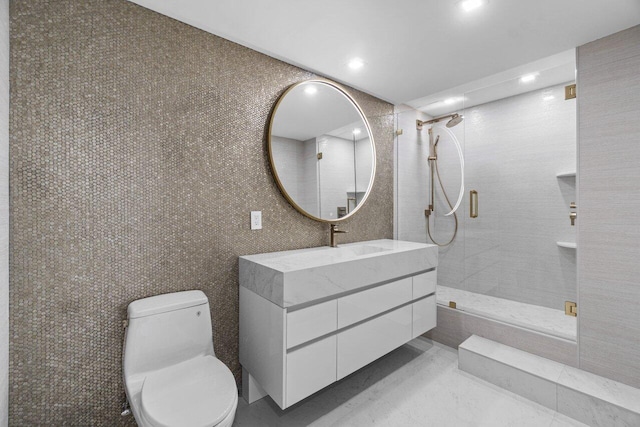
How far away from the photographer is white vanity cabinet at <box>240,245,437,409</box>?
4.96 ft

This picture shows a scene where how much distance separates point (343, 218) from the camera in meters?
2.47

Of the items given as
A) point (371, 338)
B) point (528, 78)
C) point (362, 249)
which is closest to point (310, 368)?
point (371, 338)

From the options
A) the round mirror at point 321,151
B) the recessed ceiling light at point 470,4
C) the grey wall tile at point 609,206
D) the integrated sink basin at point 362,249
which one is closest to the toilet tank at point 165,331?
the round mirror at point 321,151

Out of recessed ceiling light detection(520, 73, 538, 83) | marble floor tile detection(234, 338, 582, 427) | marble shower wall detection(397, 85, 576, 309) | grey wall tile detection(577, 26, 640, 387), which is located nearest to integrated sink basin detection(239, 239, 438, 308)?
marble floor tile detection(234, 338, 582, 427)

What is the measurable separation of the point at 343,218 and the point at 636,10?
6.93 feet

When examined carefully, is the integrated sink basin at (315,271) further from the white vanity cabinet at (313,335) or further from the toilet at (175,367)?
the toilet at (175,367)

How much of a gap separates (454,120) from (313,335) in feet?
8.00

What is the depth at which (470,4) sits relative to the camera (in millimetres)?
1512

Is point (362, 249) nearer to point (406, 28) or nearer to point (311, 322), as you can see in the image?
point (311, 322)

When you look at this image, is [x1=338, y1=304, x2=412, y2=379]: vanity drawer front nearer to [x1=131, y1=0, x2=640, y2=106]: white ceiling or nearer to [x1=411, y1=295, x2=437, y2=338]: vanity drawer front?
[x1=411, y1=295, x2=437, y2=338]: vanity drawer front

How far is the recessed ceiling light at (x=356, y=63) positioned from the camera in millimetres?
2088

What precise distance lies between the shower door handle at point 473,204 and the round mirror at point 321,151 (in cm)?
100

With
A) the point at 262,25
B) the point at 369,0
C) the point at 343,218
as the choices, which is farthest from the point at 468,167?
the point at 262,25

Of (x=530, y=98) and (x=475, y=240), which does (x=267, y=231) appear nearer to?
(x=475, y=240)
